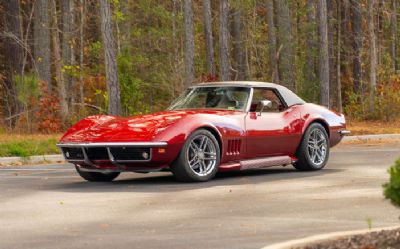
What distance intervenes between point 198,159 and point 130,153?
1.03 metres

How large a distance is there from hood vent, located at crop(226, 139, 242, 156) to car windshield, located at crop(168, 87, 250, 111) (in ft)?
2.32

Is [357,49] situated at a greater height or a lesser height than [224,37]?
lesser

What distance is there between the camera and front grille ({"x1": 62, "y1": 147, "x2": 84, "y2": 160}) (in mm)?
15148

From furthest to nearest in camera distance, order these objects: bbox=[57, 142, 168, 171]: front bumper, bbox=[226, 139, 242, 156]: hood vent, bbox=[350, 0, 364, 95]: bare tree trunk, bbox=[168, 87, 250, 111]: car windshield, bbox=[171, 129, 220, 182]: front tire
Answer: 1. bbox=[350, 0, 364, 95]: bare tree trunk
2. bbox=[168, 87, 250, 111]: car windshield
3. bbox=[226, 139, 242, 156]: hood vent
4. bbox=[171, 129, 220, 182]: front tire
5. bbox=[57, 142, 168, 171]: front bumper

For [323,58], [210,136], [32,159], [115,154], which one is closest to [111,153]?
[115,154]

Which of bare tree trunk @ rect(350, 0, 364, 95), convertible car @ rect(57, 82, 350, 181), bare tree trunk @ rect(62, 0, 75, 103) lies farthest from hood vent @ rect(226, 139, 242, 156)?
bare tree trunk @ rect(350, 0, 364, 95)

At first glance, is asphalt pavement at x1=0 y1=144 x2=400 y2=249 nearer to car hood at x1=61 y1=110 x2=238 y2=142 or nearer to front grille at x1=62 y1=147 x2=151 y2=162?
front grille at x1=62 y1=147 x2=151 y2=162

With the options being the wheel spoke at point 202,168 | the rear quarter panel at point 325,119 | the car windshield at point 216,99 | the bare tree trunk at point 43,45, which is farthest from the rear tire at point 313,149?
the bare tree trunk at point 43,45

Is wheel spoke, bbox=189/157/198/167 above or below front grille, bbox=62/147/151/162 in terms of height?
below

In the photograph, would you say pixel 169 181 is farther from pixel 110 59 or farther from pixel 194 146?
pixel 110 59

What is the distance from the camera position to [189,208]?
12.1 m

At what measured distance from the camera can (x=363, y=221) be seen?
1056cm

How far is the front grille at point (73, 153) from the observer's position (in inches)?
596

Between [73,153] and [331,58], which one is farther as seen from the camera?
[331,58]
